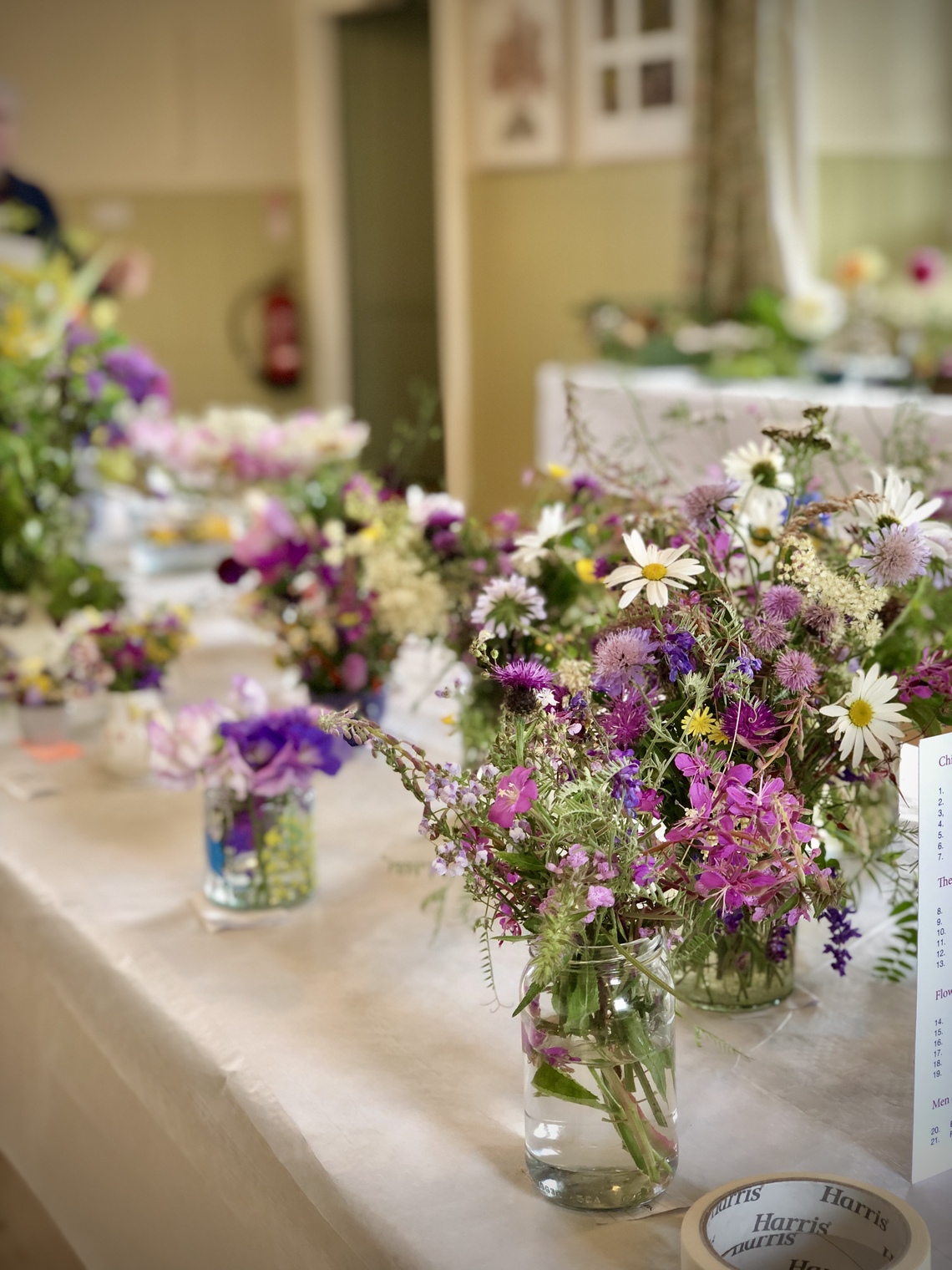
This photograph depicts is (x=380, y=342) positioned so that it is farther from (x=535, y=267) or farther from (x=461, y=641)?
(x=461, y=641)

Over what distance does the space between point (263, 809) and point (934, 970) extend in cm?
59

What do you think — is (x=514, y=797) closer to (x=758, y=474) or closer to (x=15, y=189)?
(x=758, y=474)

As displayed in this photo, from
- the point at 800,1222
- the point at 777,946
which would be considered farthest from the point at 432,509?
the point at 800,1222

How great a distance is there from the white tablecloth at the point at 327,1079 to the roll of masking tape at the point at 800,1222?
5 cm

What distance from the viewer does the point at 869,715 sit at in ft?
2.76

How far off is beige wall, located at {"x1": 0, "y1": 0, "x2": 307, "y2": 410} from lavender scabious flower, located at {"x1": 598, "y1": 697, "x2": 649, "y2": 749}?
535 centimetres

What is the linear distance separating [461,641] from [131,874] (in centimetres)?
40

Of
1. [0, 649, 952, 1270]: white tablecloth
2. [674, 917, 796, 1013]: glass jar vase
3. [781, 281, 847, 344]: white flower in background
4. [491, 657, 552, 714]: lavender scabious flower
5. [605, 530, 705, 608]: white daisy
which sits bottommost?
[0, 649, 952, 1270]: white tablecloth

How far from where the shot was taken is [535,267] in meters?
5.39

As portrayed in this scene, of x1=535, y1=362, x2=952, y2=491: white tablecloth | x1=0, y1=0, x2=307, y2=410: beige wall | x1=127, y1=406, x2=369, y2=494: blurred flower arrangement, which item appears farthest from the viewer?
x1=0, y1=0, x2=307, y2=410: beige wall

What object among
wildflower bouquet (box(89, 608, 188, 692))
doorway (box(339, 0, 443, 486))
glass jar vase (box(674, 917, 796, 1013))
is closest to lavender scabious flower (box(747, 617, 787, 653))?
glass jar vase (box(674, 917, 796, 1013))

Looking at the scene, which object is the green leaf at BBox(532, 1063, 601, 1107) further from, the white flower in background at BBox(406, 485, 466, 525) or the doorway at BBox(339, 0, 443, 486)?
the doorway at BBox(339, 0, 443, 486)

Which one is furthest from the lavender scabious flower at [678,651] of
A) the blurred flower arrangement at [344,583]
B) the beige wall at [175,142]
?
the beige wall at [175,142]

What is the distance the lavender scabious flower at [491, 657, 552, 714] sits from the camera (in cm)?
83
